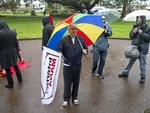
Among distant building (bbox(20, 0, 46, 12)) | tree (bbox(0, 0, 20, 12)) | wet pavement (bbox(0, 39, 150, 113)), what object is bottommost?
distant building (bbox(20, 0, 46, 12))

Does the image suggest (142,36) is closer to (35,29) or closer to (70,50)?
(70,50)

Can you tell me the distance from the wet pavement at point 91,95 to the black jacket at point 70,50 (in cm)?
104

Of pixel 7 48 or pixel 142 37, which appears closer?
pixel 7 48

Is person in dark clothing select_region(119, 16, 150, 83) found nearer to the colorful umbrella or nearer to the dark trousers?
the colorful umbrella

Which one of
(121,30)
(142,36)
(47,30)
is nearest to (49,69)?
(47,30)

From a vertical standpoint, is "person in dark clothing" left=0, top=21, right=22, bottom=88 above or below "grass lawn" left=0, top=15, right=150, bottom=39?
above

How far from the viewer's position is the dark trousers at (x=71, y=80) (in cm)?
623

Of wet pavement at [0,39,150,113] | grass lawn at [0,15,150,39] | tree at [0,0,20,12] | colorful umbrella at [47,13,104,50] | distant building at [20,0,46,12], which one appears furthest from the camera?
distant building at [20,0,46,12]

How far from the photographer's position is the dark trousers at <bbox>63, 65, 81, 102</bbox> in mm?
6234

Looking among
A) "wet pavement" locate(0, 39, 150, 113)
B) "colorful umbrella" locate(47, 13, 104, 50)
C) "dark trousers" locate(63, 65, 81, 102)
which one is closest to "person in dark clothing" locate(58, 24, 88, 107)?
"dark trousers" locate(63, 65, 81, 102)

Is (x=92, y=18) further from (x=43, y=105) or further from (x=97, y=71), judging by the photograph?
(x=97, y=71)

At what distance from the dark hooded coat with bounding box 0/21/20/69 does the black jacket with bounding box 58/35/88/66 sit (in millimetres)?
2066

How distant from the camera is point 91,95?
24.0 ft

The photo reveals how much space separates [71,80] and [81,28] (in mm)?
1101
